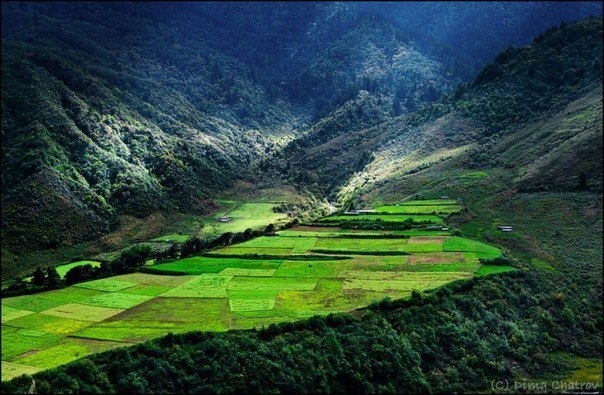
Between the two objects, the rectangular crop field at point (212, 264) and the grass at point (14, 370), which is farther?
the rectangular crop field at point (212, 264)

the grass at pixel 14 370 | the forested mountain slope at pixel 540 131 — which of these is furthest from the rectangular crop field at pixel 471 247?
the grass at pixel 14 370

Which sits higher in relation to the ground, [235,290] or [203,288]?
[235,290]

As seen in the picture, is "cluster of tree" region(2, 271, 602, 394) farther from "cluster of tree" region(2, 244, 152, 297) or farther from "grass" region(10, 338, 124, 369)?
"cluster of tree" region(2, 244, 152, 297)

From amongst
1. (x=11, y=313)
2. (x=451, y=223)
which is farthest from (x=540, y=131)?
(x=11, y=313)

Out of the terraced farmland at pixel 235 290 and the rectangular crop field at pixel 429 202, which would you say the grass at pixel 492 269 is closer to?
the terraced farmland at pixel 235 290

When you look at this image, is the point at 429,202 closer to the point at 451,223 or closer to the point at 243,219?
the point at 451,223

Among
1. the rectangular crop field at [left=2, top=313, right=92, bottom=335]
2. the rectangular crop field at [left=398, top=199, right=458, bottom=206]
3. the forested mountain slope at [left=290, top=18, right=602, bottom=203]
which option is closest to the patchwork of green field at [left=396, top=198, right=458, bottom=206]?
the rectangular crop field at [left=398, top=199, right=458, bottom=206]
